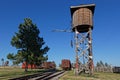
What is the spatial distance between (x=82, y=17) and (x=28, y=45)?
19.1 m

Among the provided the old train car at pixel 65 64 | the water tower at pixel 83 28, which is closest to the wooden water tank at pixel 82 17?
the water tower at pixel 83 28

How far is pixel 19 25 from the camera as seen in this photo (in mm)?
51281

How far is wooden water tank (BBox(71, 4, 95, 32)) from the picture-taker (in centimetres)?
3503

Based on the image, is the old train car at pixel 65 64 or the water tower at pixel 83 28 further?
the old train car at pixel 65 64

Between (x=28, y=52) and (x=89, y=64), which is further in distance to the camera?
Result: (x=28, y=52)

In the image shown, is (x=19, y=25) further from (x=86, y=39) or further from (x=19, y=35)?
(x=86, y=39)

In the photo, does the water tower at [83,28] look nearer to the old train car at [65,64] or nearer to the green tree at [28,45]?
the green tree at [28,45]

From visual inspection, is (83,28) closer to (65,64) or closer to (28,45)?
(28,45)

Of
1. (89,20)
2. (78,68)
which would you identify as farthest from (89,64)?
(89,20)

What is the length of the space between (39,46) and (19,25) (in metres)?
6.82

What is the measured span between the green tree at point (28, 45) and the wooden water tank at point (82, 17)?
53.3 feet

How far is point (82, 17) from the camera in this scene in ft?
116

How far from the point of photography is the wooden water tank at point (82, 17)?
3503 centimetres

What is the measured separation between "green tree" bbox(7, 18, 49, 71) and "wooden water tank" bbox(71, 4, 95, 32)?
53.3 feet
